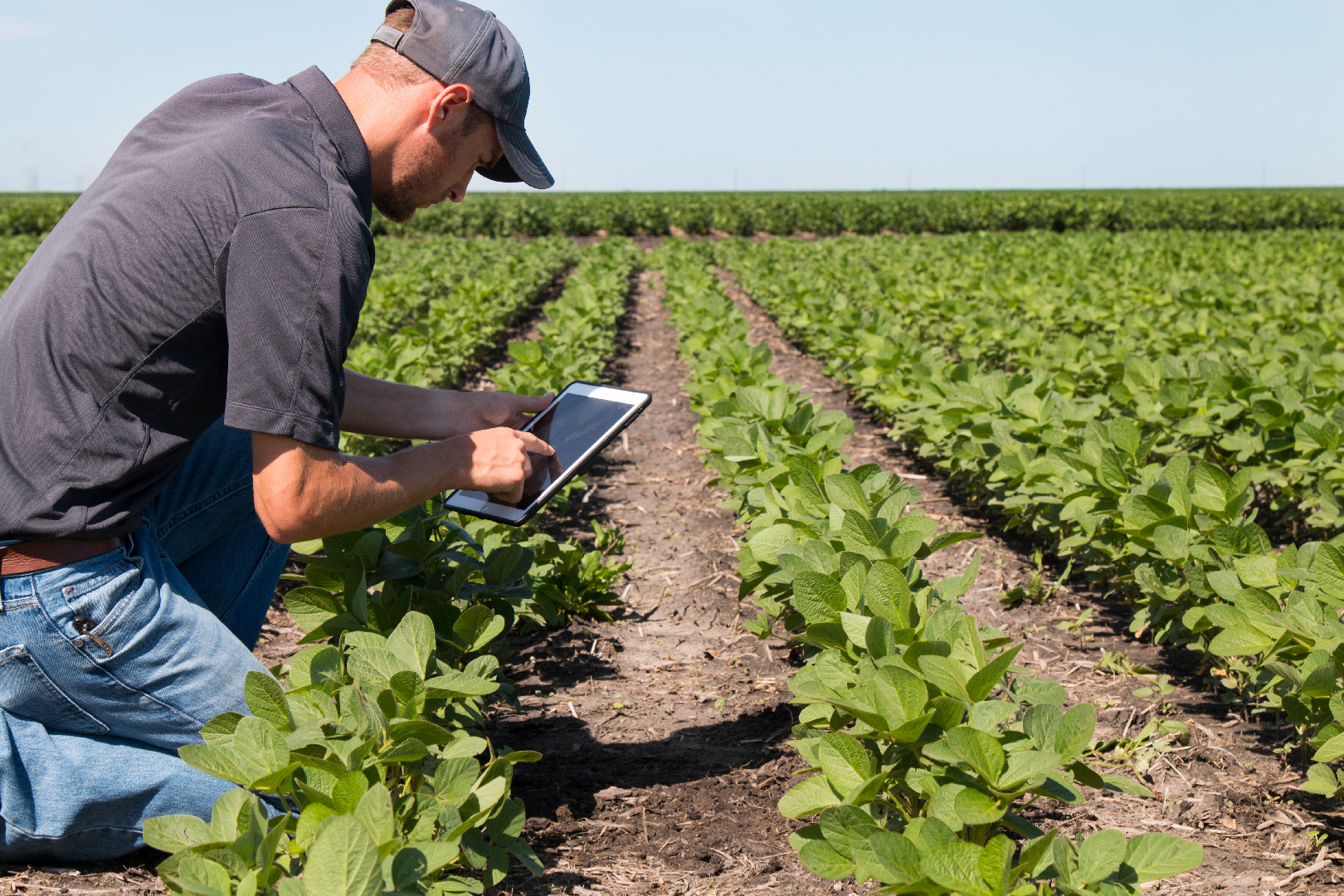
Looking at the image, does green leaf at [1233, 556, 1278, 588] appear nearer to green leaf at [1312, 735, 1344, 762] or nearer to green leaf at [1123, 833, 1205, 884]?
green leaf at [1312, 735, 1344, 762]

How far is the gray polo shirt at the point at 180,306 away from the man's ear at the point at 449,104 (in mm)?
158

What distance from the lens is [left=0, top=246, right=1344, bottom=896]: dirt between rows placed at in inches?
86.9

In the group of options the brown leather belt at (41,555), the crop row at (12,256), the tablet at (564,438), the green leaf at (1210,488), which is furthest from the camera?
the crop row at (12,256)

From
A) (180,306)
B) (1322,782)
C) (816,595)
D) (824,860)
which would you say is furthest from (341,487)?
(1322,782)

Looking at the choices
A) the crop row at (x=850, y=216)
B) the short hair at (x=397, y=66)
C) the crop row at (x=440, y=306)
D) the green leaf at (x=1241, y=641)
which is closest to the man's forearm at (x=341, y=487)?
the short hair at (x=397, y=66)

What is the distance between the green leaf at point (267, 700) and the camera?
5.64 ft

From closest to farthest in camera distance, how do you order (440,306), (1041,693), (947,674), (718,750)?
(947,674), (1041,693), (718,750), (440,306)

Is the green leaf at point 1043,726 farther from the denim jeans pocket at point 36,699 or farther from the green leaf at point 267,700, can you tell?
the denim jeans pocket at point 36,699

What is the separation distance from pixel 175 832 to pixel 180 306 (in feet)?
3.12

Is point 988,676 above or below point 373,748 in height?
above

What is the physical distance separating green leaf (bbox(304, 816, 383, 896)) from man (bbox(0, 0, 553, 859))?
74 centimetres

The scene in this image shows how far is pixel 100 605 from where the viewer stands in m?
1.92

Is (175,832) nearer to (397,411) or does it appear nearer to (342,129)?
(397,411)

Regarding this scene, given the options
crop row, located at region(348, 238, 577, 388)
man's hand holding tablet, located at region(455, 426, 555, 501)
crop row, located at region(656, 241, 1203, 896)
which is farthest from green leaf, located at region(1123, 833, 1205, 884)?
crop row, located at region(348, 238, 577, 388)
